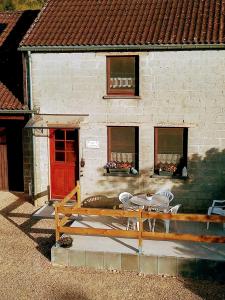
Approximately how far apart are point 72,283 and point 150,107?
632 cm

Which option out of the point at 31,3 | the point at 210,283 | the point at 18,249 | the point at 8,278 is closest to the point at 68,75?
the point at 18,249

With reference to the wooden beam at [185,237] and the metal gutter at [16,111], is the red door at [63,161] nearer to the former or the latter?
the metal gutter at [16,111]

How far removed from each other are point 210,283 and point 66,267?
11.7 feet

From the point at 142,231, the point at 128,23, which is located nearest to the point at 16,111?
the point at 128,23

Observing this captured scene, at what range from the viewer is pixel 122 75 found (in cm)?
1528

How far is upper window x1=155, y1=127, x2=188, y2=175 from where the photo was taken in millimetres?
15148

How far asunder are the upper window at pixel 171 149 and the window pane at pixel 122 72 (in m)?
1.76

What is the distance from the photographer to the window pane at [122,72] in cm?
1520

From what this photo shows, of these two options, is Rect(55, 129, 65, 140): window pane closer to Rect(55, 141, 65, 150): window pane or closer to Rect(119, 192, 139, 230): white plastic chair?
Rect(55, 141, 65, 150): window pane

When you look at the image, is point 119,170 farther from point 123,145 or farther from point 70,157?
point 70,157

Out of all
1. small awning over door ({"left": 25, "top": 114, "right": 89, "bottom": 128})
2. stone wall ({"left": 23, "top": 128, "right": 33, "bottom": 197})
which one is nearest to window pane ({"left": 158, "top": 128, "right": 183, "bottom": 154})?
small awning over door ({"left": 25, "top": 114, "right": 89, "bottom": 128})

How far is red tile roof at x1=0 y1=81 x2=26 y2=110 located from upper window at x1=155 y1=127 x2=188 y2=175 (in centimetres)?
473

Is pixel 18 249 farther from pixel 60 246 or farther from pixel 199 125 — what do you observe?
pixel 199 125

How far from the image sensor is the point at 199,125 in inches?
584
